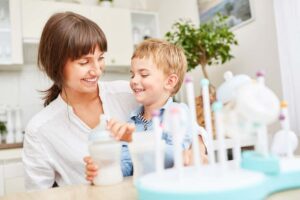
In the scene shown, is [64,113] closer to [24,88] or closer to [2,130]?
[2,130]

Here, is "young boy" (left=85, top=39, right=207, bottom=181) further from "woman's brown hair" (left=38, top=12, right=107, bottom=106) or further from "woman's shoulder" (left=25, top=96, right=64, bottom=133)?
"woman's shoulder" (left=25, top=96, right=64, bottom=133)

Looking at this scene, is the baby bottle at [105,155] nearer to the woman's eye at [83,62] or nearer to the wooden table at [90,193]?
the wooden table at [90,193]

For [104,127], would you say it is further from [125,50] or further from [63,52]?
[125,50]

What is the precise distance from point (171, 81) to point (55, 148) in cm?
49

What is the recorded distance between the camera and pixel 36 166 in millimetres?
1207

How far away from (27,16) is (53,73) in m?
1.81

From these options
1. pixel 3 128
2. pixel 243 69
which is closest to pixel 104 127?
pixel 243 69

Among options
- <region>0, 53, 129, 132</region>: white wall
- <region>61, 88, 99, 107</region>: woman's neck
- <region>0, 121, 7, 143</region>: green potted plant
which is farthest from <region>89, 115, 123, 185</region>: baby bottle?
<region>0, 53, 129, 132</region>: white wall

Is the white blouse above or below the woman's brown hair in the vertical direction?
below

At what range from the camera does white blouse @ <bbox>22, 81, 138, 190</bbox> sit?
3.98 ft

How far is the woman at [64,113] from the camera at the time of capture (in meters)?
1.21

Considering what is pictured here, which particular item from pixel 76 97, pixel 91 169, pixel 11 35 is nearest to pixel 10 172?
pixel 11 35

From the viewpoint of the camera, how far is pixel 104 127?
2.80 feet

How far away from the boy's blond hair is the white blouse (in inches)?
11.1
